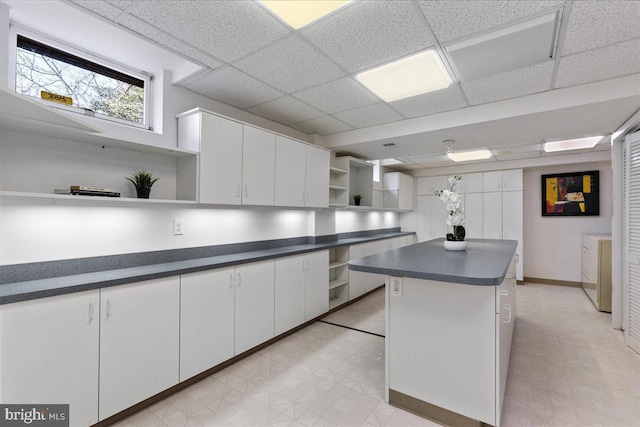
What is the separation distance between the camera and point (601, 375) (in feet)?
8.09

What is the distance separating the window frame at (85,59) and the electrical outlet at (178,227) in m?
0.86

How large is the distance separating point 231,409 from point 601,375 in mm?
3084

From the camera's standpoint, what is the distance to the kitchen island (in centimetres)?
175

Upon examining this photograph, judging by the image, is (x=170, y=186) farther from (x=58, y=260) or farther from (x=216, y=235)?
(x=58, y=260)

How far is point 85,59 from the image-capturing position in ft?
7.24

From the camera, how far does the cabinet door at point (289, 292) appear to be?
3.08 meters

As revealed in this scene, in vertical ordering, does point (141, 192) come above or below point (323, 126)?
below

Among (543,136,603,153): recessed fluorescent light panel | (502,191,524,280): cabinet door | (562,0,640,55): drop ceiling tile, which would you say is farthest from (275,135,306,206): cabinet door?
(502,191,524,280): cabinet door

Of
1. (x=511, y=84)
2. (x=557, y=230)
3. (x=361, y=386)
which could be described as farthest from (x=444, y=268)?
(x=557, y=230)

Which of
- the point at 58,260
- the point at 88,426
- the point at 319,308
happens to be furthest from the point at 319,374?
the point at 58,260

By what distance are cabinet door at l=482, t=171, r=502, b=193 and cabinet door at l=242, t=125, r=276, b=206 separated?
4.91 m

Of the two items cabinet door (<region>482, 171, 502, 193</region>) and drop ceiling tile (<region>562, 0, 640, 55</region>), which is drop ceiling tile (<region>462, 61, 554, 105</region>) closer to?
drop ceiling tile (<region>562, 0, 640, 55</region>)

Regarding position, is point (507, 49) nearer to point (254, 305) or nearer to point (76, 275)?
point (254, 305)

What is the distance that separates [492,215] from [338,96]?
4.75 metres
